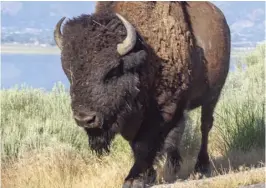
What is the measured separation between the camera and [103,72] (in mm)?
5695

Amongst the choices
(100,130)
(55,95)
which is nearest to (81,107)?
(100,130)

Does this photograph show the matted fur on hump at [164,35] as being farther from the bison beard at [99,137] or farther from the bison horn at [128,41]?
the bison beard at [99,137]

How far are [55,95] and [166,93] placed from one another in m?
5.46

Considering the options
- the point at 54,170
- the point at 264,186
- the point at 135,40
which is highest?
the point at 135,40

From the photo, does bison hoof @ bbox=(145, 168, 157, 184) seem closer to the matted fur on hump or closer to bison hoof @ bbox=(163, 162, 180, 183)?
bison hoof @ bbox=(163, 162, 180, 183)

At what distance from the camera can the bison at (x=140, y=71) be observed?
5.70 m

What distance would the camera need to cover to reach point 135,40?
5.96 meters

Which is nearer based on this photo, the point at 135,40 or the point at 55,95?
the point at 135,40

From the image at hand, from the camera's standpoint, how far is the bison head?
560cm

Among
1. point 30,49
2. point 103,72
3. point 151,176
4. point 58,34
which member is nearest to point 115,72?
point 103,72

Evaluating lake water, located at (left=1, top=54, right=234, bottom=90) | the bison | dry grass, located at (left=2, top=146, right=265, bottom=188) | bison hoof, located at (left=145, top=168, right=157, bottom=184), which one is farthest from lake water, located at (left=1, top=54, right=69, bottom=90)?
bison hoof, located at (left=145, top=168, right=157, bottom=184)

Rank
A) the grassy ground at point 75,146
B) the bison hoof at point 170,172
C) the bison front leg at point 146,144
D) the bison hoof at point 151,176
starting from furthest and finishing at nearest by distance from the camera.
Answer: the bison hoof at point 170,172 < the grassy ground at point 75,146 < the bison hoof at point 151,176 < the bison front leg at point 146,144

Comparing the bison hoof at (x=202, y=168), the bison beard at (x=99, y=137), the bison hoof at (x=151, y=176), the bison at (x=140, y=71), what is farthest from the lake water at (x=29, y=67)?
the bison beard at (x=99, y=137)

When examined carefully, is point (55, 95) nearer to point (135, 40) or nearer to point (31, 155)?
point (31, 155)
